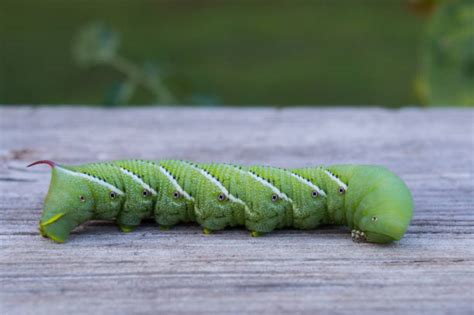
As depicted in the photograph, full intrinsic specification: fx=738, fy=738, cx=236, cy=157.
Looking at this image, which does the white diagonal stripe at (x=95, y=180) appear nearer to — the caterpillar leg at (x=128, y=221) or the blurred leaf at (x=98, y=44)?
the caterpillar leg at (x=128, y=221)

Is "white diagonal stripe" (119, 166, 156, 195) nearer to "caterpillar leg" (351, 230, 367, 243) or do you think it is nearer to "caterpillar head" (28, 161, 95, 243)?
"caterpillar head" (28, 161, 95, 243)

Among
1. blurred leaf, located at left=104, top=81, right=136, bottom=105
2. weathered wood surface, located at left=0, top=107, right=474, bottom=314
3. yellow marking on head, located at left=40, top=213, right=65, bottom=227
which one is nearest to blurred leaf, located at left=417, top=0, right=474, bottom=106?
weathered wood surface, located at left=0, top=107, right=474, bottom=314

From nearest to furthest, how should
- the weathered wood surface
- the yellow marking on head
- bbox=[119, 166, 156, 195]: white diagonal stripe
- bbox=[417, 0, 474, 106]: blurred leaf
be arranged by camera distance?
the weathered wood surface < the yellow marking on head < bbox=[119, 166, 156, 195]: white diagonal stripe < bbox=[417, 0, 474, 106]: blurred leaf

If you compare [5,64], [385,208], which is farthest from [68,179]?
[5,64]

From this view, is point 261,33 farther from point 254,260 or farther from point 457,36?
point 254,260

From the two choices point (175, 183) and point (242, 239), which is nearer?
point (242, 239)

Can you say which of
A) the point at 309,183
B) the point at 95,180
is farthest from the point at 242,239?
the point at 95,180

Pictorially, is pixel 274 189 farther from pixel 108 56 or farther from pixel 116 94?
pixel 108 56
